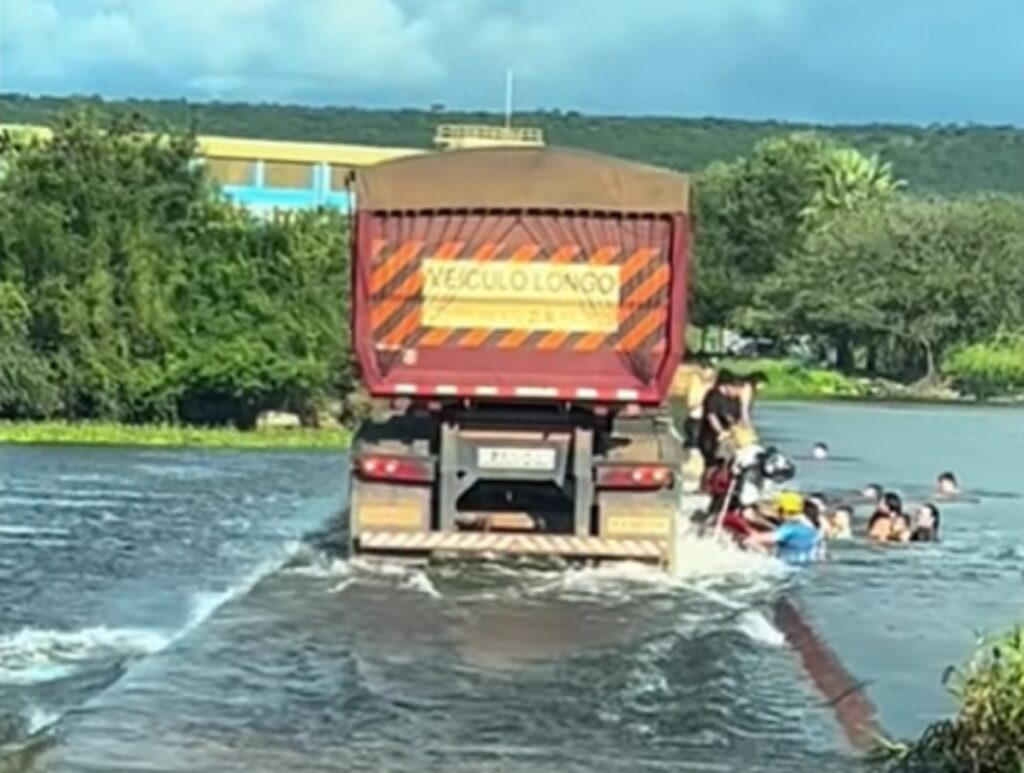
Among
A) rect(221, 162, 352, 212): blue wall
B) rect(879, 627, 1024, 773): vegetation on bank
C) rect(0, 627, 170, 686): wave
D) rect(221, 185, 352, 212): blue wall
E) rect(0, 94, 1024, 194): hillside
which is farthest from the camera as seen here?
rect(0, 94, 1024, 194): hillside

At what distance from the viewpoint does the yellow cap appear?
2295 cm

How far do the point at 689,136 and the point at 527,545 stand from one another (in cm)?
15020

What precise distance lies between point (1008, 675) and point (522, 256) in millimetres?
10365

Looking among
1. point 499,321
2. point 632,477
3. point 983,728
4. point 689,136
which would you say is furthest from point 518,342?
point 689,136

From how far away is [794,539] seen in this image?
21.7 m

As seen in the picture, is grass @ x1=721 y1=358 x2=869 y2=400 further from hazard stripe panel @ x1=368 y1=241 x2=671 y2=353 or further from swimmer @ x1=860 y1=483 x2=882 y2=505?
hazard stripe panel @ x1=368 y1=241 x2=671 y2=353

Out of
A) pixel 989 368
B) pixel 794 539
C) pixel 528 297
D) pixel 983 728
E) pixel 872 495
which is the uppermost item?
pixel 528 297

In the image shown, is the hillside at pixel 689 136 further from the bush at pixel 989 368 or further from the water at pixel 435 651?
the water at pixel 435 651

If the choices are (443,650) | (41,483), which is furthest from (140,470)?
(443,650)

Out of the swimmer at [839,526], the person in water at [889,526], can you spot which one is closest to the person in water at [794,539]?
the swimmer at [839,526]

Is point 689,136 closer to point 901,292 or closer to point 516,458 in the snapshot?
point 901,292

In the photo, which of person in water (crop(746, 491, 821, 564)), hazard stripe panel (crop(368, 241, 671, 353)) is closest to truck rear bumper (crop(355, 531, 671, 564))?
hazard stripe panel (crop(368, 241, 671, 353))

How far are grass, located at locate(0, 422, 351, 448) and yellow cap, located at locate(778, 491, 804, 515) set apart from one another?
2468 centimetres

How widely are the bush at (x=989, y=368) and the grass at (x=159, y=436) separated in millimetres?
42545
